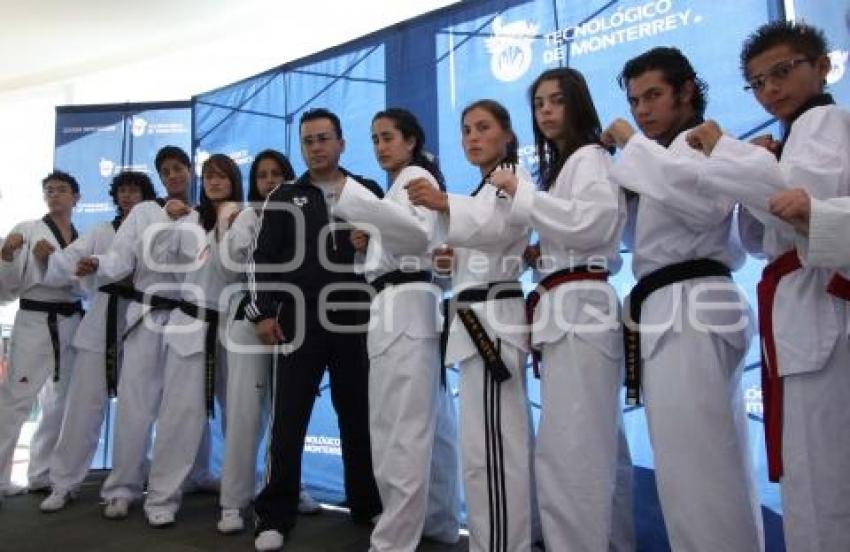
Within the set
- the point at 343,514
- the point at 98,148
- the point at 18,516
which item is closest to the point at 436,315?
the point at 343,514

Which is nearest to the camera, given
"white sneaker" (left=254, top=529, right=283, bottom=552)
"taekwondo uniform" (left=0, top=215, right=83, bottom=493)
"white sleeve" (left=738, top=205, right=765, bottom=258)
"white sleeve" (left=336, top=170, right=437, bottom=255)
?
"white sleeve" (left=738, top=205, right=765, bottom=258)

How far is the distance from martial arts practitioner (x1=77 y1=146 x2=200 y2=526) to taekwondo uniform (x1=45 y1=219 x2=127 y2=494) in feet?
0.74

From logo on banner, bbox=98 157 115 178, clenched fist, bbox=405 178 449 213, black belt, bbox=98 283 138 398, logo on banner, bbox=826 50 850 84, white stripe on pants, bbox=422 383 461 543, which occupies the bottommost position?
white stripe on pants, bbox=422 383 461 543

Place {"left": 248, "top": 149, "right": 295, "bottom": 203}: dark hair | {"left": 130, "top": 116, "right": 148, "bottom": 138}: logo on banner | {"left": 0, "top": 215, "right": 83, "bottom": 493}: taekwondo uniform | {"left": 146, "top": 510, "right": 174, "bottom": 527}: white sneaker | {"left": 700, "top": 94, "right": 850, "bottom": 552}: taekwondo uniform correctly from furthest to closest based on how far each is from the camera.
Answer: {"left": 130, "top": 116, "right": 148, "bottom": 138}: logo on banner < {"left": 0, "top": 215, "right": 83, "bottom": 493}: taekwondo uniform < {"left": 248, "top": 149, "right": 295, "bottom": 203}: dark hair < {"left": 146, "top": 510, "right": 174, "bottom": 527}: white sneaker < {"left": 700, "top": 94, "right": 850, "bottom": 552}: taekwondo uniform

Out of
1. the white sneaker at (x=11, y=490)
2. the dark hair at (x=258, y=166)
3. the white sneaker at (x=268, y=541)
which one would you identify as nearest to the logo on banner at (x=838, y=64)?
the dark hair at (x=258, y=166)

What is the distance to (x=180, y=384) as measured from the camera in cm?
311

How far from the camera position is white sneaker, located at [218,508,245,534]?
9.44 feet

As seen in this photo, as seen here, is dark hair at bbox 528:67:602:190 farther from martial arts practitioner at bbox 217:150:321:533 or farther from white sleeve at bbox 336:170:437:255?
martial arts practitioner at bbox 217:150:321:533

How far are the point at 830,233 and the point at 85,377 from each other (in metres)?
3.59

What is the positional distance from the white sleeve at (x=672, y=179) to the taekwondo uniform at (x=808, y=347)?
6 centimetres

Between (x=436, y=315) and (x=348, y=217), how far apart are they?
1.84ft

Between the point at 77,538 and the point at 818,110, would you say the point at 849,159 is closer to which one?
the point at 818,110

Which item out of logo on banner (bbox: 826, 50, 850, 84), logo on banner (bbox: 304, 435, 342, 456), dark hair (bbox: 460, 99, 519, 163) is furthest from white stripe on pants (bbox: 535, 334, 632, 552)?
logo on banner (bbox: 304, 435, 342, 456)

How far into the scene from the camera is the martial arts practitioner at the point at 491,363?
6.51 feet
